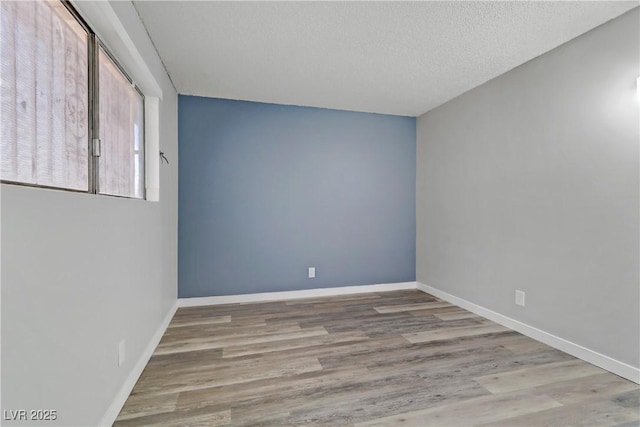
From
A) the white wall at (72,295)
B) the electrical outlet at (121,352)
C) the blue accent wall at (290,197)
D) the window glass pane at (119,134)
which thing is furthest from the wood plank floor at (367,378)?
the window glass pane at (119,134)

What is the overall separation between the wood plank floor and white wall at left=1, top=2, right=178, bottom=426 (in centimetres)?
38

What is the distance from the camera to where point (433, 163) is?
3.81 metres

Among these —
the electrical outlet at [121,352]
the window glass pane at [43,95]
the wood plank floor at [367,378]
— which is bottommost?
the wood plank floor at [367,378]

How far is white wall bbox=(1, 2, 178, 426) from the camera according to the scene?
88 cm

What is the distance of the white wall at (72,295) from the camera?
0.88 metres

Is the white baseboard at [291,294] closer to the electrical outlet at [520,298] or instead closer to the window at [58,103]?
the electrical outlet at [520,298]

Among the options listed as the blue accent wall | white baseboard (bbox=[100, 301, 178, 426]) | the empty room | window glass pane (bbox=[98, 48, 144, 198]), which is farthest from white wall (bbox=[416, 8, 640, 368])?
window glass pane (bbox=[98, 48, 144, 198])

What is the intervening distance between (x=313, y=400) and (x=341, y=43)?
2495mm

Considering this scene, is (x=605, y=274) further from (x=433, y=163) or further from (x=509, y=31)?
(x=433, y=163)

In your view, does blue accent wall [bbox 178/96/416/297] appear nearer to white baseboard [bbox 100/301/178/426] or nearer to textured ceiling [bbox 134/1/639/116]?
textured ceiling [bbox 134/1/639/116]

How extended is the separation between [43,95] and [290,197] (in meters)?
2.65

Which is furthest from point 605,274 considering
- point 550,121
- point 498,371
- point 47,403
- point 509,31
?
point 47,403

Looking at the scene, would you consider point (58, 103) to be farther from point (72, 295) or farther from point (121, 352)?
point (121, 352)

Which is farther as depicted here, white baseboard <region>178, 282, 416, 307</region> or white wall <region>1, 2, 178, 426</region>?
white baseboard <region>178, 282, 416, 307</region>
